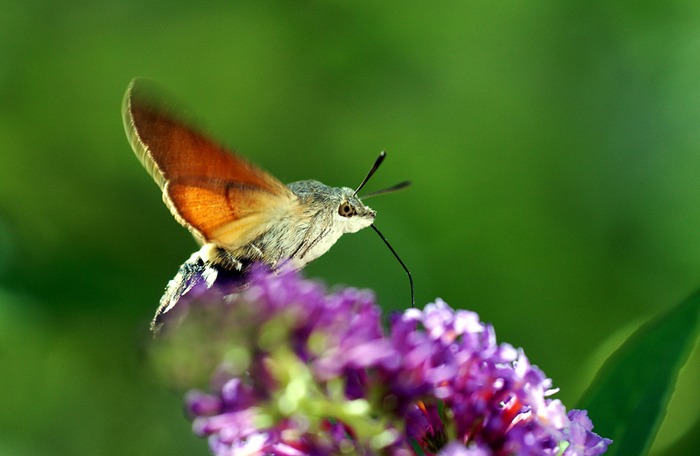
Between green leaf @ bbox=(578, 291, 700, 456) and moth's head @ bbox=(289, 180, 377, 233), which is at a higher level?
moth's head @ bbox=(289, 180, 377, 233)

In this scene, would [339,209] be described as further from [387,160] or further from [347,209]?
[387,160]

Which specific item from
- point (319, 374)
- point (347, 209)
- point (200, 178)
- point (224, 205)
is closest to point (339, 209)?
point (347, 209)

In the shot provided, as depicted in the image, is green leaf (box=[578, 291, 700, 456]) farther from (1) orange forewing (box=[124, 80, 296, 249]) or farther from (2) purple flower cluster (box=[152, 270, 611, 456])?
(1) orange forewing (box=[124, 80, 296, 249])

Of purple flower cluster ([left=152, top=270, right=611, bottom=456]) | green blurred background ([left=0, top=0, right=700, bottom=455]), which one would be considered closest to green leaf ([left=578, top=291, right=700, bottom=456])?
purple flower cluster ([left=152, top=270, right=611, bottom=456])

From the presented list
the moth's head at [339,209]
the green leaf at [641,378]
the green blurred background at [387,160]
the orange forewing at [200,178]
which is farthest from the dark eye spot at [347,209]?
the green blurred background at [387,160]

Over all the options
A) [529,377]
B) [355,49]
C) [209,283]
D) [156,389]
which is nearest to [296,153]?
[355,49]

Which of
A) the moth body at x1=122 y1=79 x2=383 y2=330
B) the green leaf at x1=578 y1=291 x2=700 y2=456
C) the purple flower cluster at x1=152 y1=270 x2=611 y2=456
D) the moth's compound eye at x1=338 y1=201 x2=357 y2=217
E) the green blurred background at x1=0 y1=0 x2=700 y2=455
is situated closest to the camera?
the purple flower cluster at x1=152 y1=270 x2=611 y2=456
